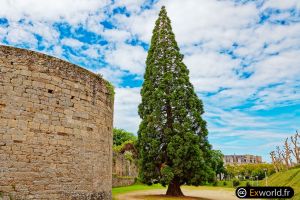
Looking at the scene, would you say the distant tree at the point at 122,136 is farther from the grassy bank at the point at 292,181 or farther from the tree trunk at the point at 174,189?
the tree trunk at the point at 174,189

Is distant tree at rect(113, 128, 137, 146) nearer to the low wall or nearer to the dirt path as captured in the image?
the low wall

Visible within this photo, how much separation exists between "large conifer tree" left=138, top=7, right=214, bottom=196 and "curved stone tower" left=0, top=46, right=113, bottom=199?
10044 mm

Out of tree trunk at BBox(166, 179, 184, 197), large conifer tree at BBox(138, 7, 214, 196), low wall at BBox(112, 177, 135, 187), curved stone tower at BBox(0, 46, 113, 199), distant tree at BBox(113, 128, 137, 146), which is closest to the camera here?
curved stone tower at BBox(0, 46, 113, 199)

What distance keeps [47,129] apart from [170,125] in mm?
13398

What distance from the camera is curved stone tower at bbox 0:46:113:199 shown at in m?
8.38

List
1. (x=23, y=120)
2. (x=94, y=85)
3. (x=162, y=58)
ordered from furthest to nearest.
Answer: (x=162, y=58) < (x=94, y=85) < (x=23, y=120)

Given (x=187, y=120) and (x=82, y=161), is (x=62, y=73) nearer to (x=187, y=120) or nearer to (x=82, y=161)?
(x=82, y=161)

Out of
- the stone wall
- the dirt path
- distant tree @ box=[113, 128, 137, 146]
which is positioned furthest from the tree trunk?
distant tree @ box=[113, 128, 137, 146]

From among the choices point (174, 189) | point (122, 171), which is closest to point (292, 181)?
point (174, 189)

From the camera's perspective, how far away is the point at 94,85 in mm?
10883

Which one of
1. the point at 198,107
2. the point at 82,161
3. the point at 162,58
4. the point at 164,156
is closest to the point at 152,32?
the point at 162,58

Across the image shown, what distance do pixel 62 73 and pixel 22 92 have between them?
1373mm

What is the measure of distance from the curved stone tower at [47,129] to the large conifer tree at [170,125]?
10044 mm

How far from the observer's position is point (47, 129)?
355 inches
